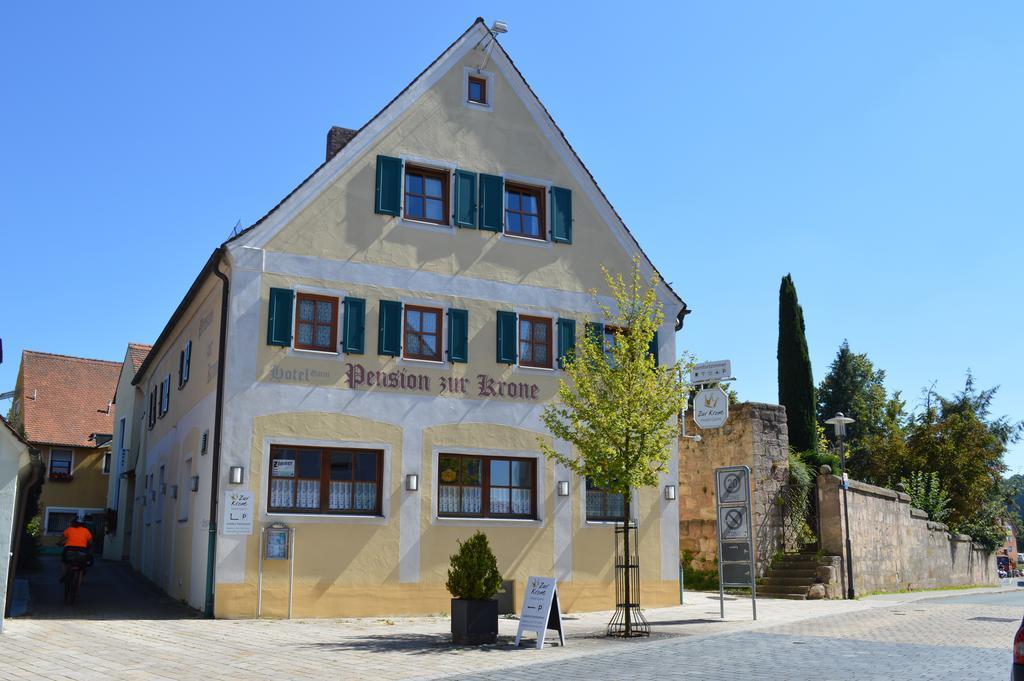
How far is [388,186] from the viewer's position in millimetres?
19938

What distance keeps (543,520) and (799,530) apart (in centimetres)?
889

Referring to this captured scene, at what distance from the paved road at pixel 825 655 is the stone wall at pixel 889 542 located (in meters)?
6.62

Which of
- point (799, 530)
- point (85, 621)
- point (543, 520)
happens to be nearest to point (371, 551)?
point (543, 520)

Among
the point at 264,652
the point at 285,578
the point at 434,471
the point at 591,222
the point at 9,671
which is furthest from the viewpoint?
the point at 591,222

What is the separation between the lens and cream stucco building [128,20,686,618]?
1811 centimetres

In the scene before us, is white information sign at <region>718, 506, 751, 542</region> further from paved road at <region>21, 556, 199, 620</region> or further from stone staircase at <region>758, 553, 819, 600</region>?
paved road at <region>21, 556, 199, 620</region>

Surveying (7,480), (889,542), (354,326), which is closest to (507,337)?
(354,326)

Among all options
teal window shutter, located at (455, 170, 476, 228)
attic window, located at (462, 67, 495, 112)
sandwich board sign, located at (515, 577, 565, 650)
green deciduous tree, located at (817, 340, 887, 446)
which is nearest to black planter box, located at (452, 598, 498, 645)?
sandwich board sign, located at (515, 577, 565, 650)

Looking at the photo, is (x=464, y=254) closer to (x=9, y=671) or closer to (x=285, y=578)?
(x=285, y=578)

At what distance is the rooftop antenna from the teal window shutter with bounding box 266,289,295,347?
673cm

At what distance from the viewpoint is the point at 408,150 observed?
800 inches

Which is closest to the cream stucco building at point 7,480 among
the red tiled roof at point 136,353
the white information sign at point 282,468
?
the white information sign at point 282,468

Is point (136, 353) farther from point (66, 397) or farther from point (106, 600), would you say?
point (106, 600)

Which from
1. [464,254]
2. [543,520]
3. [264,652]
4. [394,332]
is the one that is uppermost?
[464,254]
